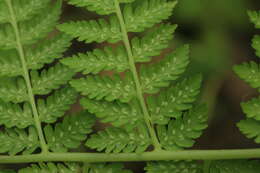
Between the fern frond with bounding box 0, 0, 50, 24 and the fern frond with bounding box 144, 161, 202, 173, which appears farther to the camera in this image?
the fern frond with bounding box 0, 0, 50, 24

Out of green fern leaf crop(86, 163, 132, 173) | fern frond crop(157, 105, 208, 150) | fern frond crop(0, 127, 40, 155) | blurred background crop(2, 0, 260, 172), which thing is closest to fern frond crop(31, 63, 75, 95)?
fern frond crop(0, 127, 40, 155)

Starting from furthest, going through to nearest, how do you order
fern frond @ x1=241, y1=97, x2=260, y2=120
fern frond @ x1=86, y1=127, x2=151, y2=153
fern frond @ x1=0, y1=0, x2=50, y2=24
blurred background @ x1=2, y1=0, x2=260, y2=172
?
blurred background @ x1=2, y1=0, x2=260, y2=172
fern frond @ x1=0, y1=0, x2=50, y2=24
fern frond @ x1=86, y1=127, x2=151, y2=153
fern frond @ x1=241, y1=97, x2=260, y2=120

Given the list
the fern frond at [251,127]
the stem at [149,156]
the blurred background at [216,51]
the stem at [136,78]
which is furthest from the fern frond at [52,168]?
the blurred background at [216,51]

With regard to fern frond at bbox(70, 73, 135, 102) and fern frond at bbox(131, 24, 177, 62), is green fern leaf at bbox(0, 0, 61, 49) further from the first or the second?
fern frond at bbox(131, 24, 177, 62)

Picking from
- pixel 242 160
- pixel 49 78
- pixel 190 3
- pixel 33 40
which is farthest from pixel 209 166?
pixel 190 3

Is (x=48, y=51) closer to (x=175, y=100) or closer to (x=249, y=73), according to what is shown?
(x=175, y=100)

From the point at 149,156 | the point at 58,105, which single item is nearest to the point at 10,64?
the point at 58,105

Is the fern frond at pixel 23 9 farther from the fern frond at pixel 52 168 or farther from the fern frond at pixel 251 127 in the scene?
the fern frond at pixel 251 127
